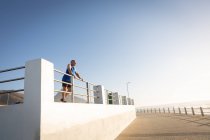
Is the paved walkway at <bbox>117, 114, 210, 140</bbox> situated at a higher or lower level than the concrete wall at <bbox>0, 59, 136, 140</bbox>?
lower

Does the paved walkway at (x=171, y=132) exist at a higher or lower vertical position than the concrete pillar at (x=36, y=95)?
lower

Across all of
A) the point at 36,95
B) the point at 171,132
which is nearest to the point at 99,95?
the point at 171,132

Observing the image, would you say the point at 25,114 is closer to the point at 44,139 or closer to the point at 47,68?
the point at 44,139

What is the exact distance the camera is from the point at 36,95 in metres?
3.60

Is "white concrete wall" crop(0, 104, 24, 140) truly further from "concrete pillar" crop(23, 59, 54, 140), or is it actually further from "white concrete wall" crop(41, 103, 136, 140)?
"white concrete wall" crop(41, 103, 136, 140)

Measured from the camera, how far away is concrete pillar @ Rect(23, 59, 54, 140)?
3.42m

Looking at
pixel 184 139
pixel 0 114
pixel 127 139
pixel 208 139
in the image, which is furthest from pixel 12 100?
pixel 208 139

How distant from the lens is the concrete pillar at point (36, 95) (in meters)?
3.42

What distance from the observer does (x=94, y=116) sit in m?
6.50

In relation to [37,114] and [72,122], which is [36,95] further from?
[72,122]

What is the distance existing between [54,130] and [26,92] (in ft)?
3.45

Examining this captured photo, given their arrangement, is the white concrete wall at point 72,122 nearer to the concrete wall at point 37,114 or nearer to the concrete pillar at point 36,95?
the concrete wall at point 37,114

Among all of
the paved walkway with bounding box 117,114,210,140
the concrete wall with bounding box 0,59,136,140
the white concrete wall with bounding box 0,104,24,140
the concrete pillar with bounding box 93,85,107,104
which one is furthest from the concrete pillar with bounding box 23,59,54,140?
the paved walkway with bounding box 117,114,210,140

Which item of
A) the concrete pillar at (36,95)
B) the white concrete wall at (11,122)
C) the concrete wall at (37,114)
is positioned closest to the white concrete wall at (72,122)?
the concrete wall at (37,114)
